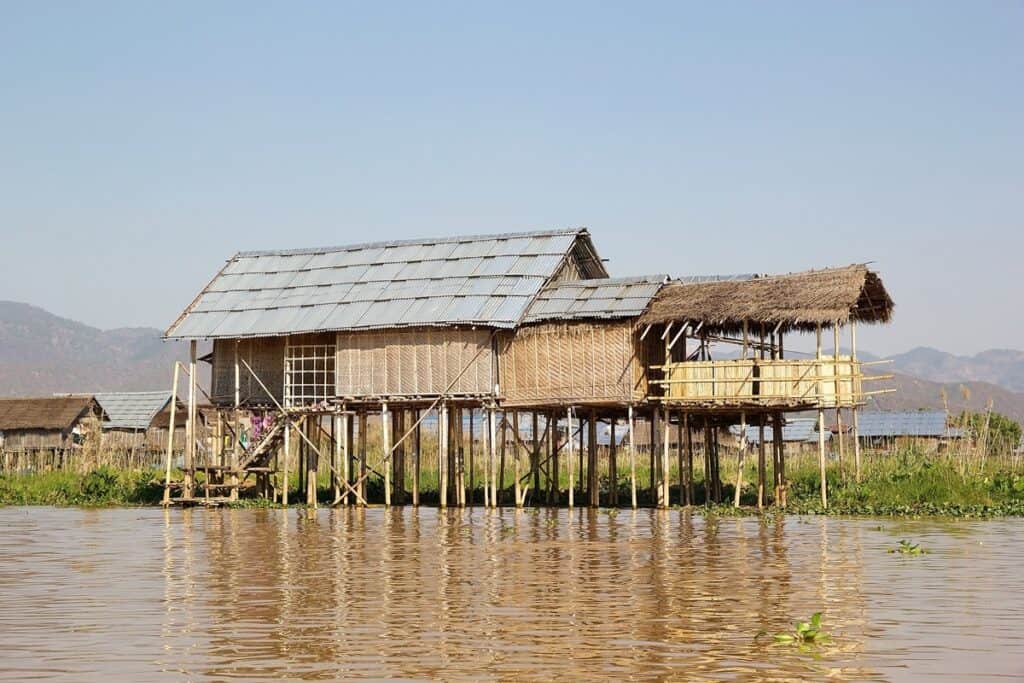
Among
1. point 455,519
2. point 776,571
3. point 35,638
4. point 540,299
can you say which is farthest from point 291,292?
point 35,638

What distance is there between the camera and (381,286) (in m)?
33.7

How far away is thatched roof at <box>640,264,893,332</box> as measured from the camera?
2761cm

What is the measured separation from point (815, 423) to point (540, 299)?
31.6m

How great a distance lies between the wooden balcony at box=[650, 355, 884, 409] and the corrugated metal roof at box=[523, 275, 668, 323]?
4.89ft

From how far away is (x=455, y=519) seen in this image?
27688 millimetres

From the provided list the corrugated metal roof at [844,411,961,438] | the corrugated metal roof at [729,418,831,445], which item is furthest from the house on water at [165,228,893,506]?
the corrugated metal roof at [844,411,961,438]

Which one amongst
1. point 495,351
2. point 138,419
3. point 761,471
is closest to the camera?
point 761,471

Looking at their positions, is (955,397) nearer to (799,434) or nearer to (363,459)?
(799,434)

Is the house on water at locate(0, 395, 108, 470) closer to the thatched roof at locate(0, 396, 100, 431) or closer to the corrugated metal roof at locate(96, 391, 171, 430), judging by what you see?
the thatched roof at locate(0, 396, 100, 431)

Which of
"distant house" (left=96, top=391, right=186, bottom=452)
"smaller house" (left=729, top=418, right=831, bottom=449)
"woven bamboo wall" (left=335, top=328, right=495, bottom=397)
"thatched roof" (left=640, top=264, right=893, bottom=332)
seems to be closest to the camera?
"thatched roof" (left=640, top=264, right=893, bottom=332)

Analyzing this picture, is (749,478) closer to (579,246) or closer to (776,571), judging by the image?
(579,246)

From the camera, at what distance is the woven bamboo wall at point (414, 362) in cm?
3128

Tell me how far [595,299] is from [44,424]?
117 ft

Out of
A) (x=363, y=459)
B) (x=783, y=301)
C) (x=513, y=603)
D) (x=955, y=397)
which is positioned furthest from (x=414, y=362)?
(x=955, y=397)
